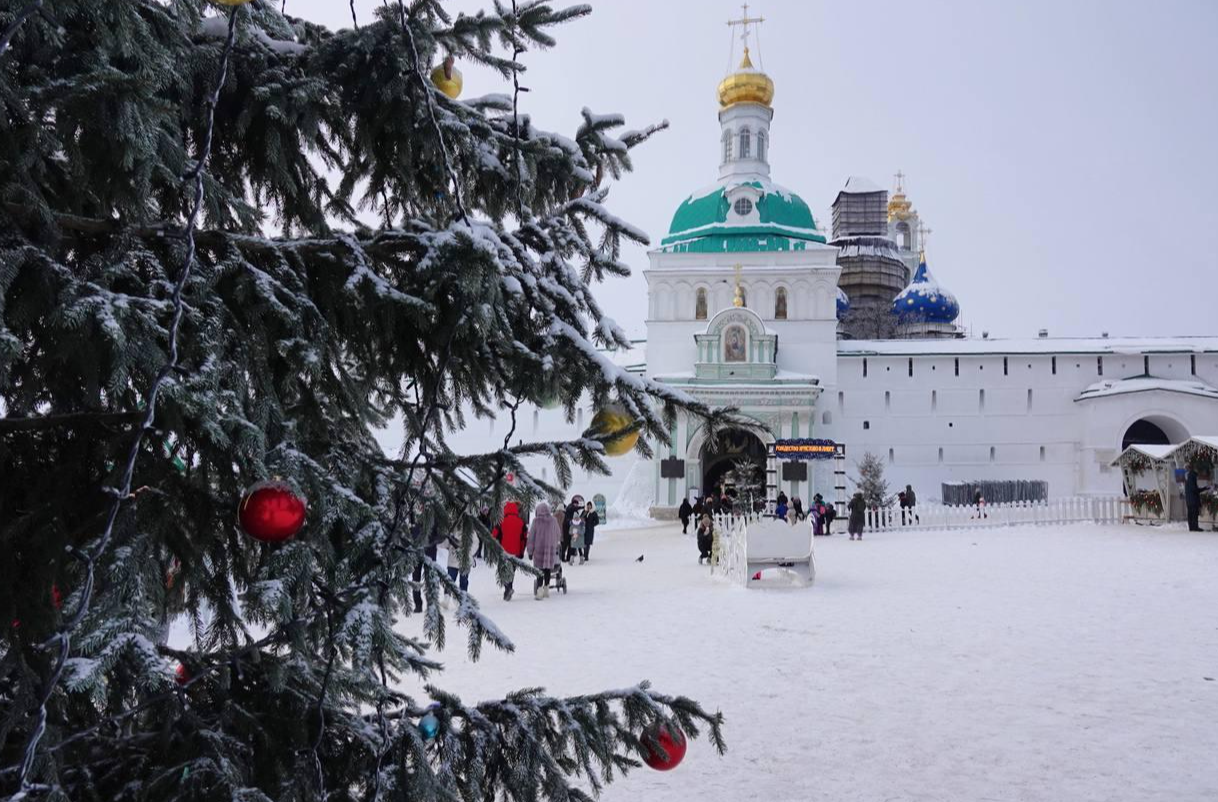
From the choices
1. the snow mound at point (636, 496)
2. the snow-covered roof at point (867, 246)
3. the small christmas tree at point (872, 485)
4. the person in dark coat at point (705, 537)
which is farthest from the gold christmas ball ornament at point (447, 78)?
the snow-covered roof at point (867, 246)

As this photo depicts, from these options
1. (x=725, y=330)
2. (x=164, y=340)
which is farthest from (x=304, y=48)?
(x=725, y=330)

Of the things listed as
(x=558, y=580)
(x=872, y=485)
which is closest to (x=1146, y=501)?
(x=872, y=485)

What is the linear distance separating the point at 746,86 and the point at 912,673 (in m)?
35.3

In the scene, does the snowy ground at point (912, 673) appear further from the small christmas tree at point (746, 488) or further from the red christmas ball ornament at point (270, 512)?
the small christmas tree at point (746, 488)

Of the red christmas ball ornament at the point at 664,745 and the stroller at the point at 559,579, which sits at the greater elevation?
the red christmas ball ornament at the point at 664,745

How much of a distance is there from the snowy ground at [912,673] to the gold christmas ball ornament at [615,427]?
2877 millimetres

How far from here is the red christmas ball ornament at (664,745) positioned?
266 cm

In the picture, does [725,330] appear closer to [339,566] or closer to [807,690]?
[807,690]

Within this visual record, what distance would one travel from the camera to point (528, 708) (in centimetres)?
259

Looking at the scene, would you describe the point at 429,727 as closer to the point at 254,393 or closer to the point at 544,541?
the point at 254,393

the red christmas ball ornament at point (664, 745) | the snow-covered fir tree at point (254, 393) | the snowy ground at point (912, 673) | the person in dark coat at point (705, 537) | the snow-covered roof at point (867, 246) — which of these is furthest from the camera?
the snow-covered roof at point (867, 246)

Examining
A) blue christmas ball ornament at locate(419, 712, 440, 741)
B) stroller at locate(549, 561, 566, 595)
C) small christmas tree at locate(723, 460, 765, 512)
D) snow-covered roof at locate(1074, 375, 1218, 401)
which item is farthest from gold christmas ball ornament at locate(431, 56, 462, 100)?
snow-covered roof at locate(1074, 375, 1218, 401)

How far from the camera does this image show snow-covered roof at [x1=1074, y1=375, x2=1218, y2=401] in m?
33.5

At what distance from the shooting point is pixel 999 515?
80.7 ft
